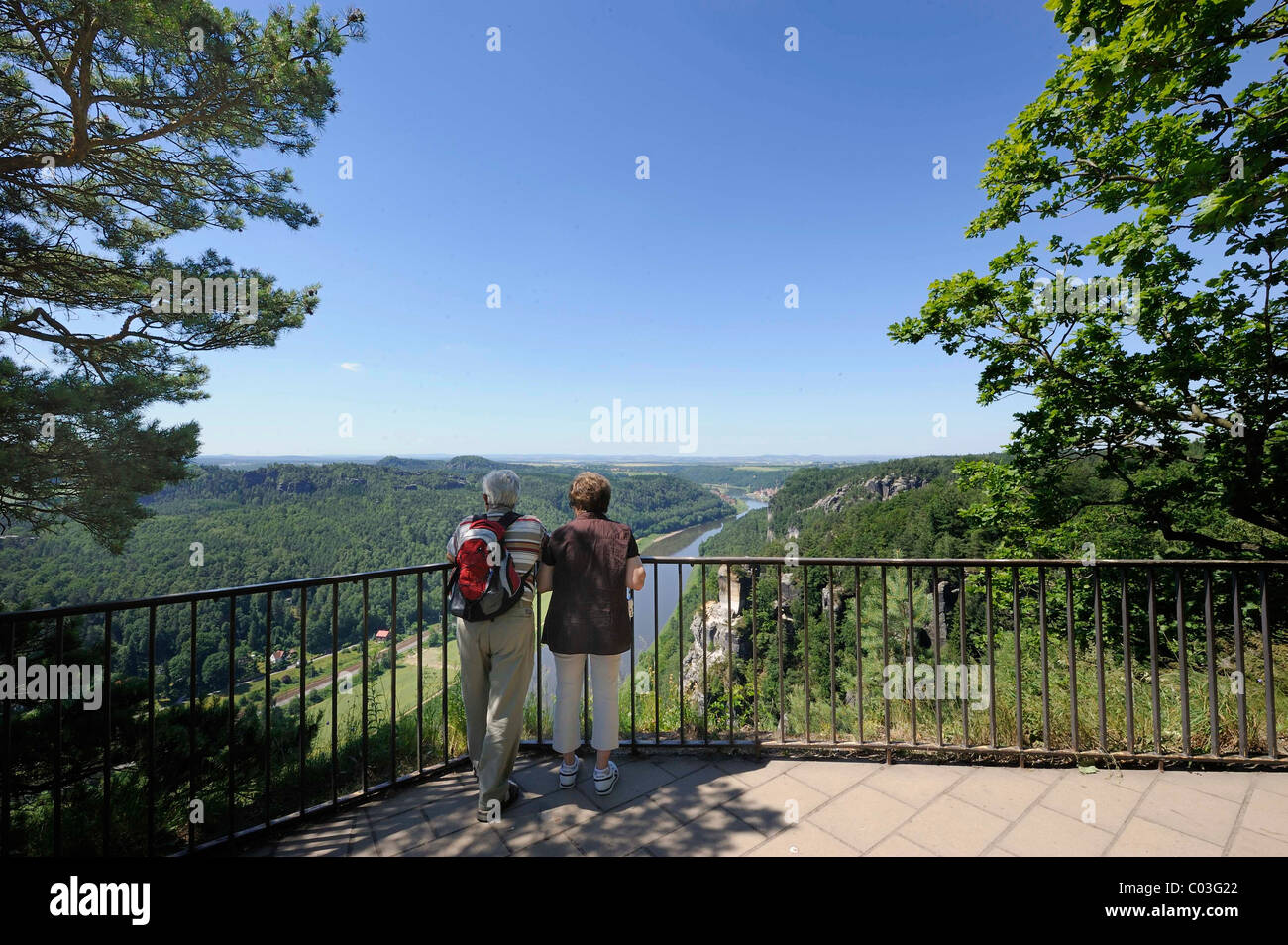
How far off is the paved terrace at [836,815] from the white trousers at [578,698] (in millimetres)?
267

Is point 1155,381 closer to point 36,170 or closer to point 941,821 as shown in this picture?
point 941,821

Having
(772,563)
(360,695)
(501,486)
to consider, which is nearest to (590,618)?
(501,486)

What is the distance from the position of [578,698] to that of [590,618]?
1.57 feet

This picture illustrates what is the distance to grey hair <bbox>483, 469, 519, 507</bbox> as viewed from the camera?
262 centimetres

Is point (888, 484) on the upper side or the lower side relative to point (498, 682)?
lower

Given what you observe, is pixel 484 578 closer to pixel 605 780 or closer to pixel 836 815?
pixel 605 780

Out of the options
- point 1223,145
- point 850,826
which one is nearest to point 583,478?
point 850,826

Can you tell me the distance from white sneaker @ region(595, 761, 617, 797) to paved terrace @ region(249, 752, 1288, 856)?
4cm

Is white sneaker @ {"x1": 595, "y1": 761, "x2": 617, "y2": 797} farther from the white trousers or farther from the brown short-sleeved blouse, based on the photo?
the brown short-sleeved blouse

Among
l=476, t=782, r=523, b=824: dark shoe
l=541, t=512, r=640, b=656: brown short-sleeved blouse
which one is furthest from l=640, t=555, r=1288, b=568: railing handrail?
l=476, t=782, r=523, b=824: dark shoe

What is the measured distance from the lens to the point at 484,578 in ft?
7.70

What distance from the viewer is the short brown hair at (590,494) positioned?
8.77ft

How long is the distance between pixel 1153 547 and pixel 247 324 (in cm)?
1734
